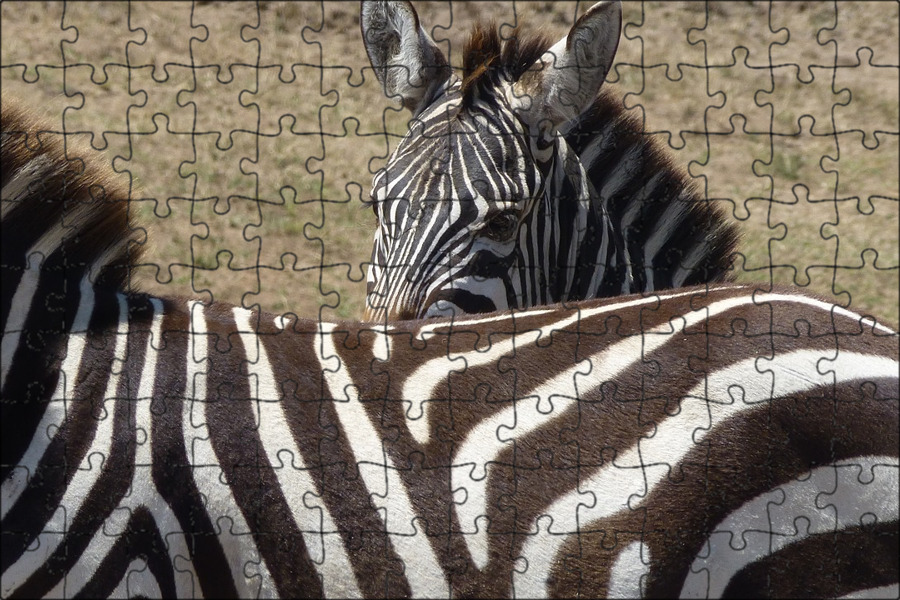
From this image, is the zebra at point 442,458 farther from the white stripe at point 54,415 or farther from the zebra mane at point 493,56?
the zebra mane at point 493,56

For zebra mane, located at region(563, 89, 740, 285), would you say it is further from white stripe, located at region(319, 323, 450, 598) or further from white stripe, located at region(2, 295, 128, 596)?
white stripe, located at region(2, 295, 128, 596)

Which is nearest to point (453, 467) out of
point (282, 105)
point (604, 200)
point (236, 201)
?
point (604, 200)

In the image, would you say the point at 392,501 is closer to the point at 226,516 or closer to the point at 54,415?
the point at 226,516

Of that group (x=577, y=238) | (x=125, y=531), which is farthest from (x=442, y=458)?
(x=577, y=238)

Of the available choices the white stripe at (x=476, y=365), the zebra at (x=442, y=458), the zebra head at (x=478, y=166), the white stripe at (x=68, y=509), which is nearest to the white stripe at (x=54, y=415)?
the zebra at (x=442, y=458)

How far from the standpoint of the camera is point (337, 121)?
31.5 feet

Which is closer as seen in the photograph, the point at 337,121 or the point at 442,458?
the point at 442,458

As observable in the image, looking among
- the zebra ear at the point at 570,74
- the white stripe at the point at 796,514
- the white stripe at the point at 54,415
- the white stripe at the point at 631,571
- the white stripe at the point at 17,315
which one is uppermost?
the zebra ear at the point at 570,74

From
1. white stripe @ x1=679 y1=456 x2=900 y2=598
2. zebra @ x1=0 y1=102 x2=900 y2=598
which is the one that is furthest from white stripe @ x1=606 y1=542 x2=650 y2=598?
white stripe @ x1=679 y1=456 x2=900 y2=598

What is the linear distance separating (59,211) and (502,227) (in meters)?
1.53

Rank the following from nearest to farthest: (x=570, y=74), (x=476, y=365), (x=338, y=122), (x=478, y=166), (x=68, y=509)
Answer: (x=68, y=509)
(x=476, y=365)
(x=478, y=166)
(x=570, y=74)
(x=338, y=122)

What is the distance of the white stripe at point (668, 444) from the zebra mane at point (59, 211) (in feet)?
4.58

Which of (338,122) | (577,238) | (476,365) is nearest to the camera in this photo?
(476,365)

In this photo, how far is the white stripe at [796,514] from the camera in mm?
2465
